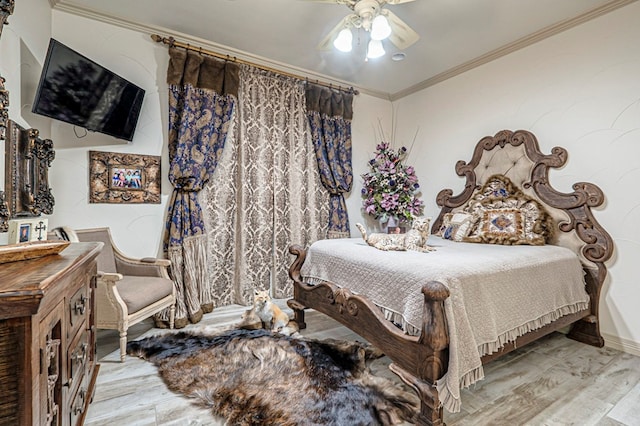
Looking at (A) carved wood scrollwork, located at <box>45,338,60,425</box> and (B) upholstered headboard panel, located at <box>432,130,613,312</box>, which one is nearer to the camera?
(A) carved wood scrollwork, located at <box>45,338,60,425</box>

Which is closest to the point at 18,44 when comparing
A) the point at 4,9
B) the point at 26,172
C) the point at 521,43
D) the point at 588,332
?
the point at 4,9

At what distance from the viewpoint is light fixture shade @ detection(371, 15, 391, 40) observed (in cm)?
190

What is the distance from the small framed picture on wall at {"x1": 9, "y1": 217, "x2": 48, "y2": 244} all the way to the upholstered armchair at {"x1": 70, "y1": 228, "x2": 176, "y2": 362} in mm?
774

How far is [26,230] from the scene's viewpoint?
1.28 m

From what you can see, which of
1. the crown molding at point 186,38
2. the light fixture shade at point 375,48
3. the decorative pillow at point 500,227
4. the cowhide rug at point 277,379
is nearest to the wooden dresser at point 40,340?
the cowhide rug at point 277,379

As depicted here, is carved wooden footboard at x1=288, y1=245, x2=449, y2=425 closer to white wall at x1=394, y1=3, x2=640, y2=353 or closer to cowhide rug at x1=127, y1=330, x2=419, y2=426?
cowhide rug at x1=127, y1=330, x2=419, y2=426

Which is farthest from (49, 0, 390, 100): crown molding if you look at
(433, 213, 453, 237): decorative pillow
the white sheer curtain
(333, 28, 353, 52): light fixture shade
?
(433, 213, 453, 237): decorative pillow

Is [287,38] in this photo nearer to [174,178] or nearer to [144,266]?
[174,178]

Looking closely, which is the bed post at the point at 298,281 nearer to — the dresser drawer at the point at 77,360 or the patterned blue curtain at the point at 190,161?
the patterned blue curtain at the point at 190,161

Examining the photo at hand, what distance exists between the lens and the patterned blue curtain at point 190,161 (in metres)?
2.82

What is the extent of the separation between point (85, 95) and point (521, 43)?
3.94 metres

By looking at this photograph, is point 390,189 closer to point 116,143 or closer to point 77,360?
point 116,143

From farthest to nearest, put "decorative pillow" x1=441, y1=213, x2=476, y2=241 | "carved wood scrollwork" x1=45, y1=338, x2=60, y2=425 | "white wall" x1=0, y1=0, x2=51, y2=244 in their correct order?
"decorative pillow" x1=441, y1=213, x2=476, y2=241 → "white wall" x1=0, y1=0, x2=51, y2=244 → "carved wood scrollwork" x1=45, y1=338, x2=60, y2=425

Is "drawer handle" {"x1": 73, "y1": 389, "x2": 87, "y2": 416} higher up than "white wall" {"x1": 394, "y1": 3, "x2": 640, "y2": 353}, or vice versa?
"white wall" {"x1": 394, "y1": 3, "x2": 640, "y2": 353}
